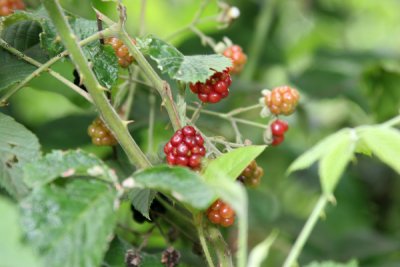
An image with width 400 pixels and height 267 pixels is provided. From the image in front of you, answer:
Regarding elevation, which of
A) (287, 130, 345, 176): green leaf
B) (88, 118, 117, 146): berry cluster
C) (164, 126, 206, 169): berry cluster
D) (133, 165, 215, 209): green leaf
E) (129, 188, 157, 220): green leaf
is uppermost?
(287, 130, 345, 176): green leaf

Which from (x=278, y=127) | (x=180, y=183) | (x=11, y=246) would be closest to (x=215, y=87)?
(x=278, y=127)

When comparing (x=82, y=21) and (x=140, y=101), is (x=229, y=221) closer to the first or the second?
(x=82, y=21)

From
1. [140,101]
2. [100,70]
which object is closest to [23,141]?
[100,70]

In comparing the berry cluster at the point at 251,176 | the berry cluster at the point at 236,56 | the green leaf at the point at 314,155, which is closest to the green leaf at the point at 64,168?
the green leaf at the point at 314,155

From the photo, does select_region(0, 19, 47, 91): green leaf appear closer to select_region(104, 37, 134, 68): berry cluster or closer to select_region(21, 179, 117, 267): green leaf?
select_region(104, 37, 134, 68): berry cluster

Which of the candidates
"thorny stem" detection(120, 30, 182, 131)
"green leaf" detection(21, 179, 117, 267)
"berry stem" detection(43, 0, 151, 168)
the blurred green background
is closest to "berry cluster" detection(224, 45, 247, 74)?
the blurred green background

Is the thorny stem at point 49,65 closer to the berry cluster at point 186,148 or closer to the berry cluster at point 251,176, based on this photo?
the berry cluster at point 186,148
